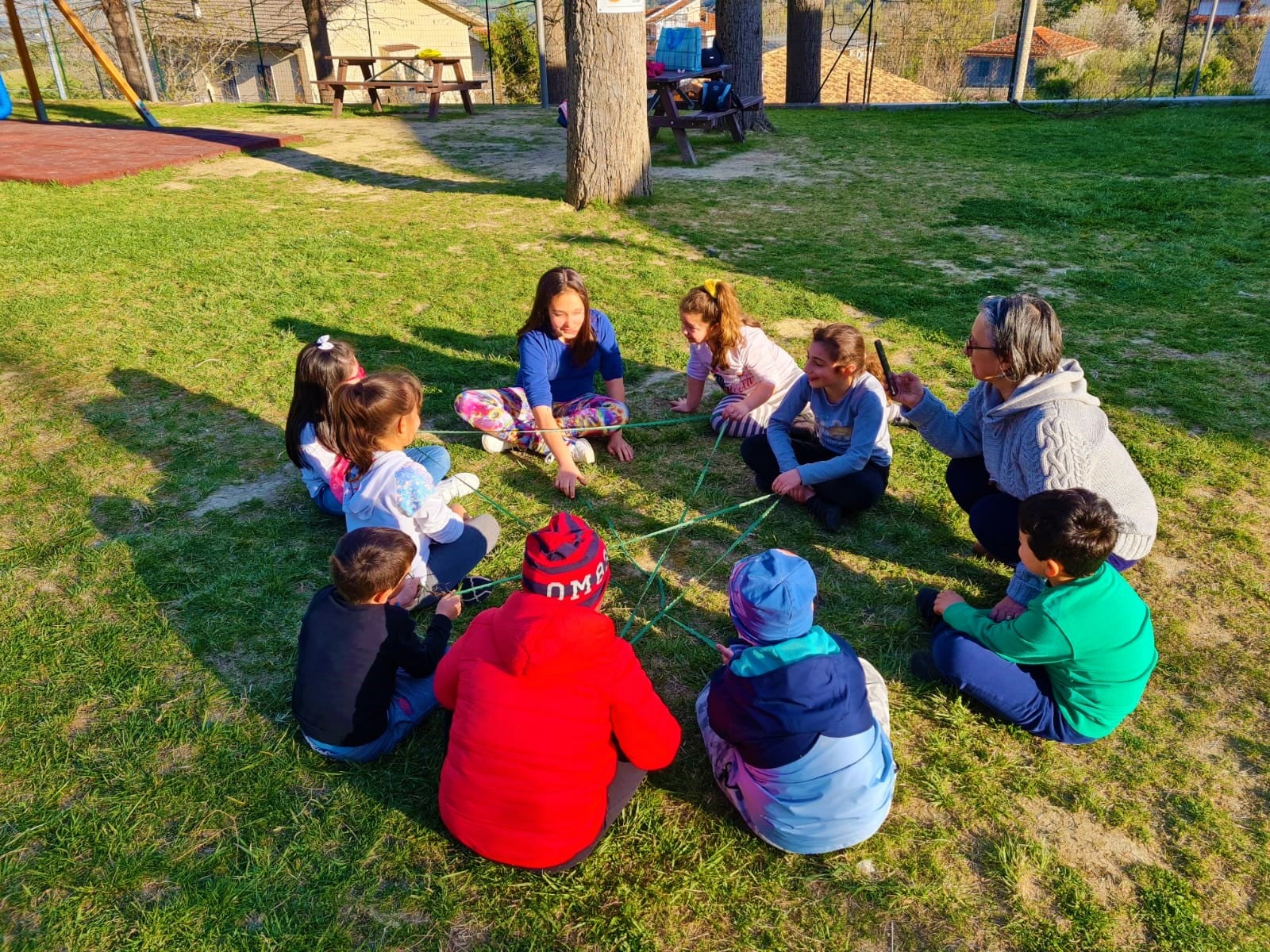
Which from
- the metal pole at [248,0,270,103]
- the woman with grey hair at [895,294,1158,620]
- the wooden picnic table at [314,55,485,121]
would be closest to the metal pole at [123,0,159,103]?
the metal pole at [248,0,270,103]

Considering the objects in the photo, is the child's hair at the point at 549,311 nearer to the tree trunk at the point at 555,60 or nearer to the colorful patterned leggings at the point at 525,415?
the colorful patterned leggings at the point at 525,415

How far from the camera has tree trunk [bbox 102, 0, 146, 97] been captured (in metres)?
18.0

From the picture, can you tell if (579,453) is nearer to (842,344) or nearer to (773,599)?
(842,344)

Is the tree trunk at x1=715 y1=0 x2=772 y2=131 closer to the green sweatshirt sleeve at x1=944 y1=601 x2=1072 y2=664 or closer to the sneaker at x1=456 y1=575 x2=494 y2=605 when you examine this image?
the sneaker at x1=456 y1=575 x2=494 y2=605

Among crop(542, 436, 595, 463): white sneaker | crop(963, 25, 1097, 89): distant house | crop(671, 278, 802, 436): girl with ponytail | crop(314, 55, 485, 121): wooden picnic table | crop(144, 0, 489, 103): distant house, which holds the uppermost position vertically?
crop(144, 0, 489, 103): distant house

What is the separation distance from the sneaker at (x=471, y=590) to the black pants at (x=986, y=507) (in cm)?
188

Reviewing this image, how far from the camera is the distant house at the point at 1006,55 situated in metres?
21.6

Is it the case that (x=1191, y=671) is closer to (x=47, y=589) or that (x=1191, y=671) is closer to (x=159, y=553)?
(x=159, y=553)

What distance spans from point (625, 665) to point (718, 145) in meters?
11.2

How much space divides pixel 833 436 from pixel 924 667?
1.22m

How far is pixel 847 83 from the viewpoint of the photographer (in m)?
17.8

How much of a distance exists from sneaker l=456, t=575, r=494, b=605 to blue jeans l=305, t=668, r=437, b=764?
525 mm

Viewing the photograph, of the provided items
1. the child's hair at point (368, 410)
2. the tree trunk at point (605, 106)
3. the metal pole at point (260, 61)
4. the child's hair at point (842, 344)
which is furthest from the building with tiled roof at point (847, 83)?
the child's hair at point (368, 410)

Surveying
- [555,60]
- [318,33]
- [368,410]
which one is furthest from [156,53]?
[368,410]
